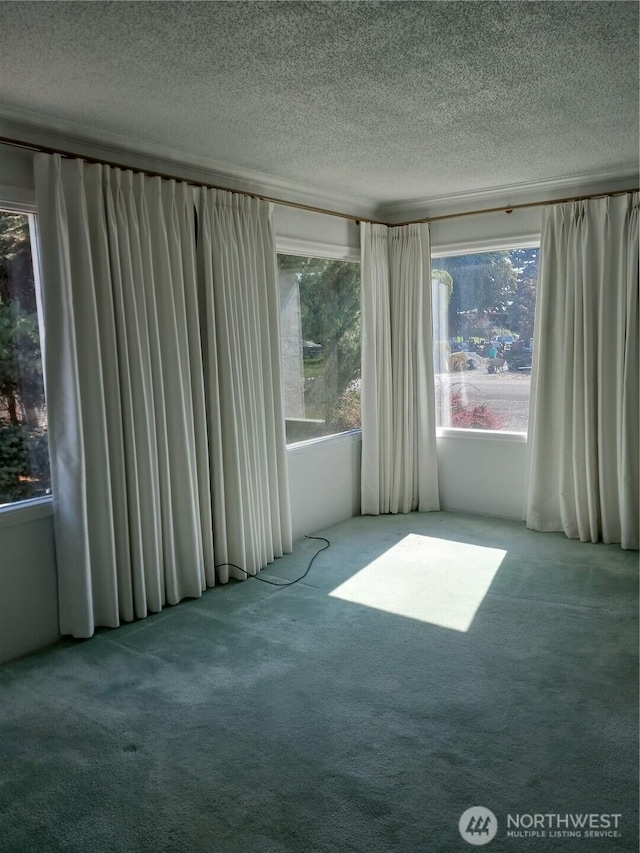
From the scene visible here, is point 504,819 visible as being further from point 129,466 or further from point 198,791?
point 129,466

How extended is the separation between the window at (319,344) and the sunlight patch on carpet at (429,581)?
1227 mm

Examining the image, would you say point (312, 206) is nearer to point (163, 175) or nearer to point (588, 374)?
point (163, 175)

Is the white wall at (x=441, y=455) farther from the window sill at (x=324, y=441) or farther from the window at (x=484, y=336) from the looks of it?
the window at (x=484, y=336)

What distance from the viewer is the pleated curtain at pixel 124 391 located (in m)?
3.09

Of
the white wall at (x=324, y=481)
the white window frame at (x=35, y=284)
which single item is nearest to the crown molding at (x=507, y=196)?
the white wall at (x=324, y=481)

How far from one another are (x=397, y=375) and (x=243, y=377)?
1.77 meters

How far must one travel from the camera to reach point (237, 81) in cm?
260

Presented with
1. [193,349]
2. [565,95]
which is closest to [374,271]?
[193,349]

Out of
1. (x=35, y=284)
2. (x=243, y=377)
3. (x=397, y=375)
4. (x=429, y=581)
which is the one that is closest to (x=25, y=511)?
(x=35, y=284)

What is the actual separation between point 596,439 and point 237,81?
3.27 m

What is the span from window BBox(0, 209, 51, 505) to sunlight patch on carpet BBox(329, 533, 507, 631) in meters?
1.82

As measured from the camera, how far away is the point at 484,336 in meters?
5.14

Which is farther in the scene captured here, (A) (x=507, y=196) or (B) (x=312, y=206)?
(A) (x=507, y=196)

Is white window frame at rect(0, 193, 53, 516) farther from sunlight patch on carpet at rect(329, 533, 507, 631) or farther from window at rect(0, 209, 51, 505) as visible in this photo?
sunlight patch on carpet at rect(329, 533, 507, 631)
